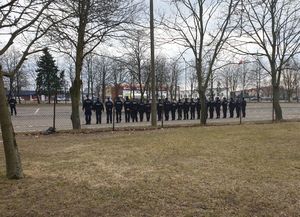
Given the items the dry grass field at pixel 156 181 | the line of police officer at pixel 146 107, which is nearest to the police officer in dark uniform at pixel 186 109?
the line of police officer at pixel 146 107

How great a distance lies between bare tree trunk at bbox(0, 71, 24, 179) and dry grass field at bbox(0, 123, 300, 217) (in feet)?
0.74

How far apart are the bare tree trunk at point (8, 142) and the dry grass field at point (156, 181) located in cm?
23

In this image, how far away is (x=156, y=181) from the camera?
316 inches

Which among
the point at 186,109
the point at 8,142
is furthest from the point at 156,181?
the point at 186,109

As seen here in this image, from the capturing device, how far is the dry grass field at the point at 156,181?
634cm

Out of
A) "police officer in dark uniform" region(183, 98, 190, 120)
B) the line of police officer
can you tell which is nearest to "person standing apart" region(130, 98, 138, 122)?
the line of police officer

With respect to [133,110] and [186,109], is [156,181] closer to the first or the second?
[133,110]

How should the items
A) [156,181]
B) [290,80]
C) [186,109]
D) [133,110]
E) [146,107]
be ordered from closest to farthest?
1. [156,181]
2. [133,110]
3. [146,107]
4. [186,109]
5. [290,80]

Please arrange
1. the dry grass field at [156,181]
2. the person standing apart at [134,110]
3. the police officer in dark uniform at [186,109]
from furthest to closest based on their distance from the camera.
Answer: the police officer in dark uniform at [186,109] < the person standing apart at [134,110] < the dry grass field at [156,181]

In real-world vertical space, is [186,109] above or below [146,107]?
below

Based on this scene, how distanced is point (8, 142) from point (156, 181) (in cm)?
268

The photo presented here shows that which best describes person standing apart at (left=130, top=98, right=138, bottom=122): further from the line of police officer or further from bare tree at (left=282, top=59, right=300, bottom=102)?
bare tree at (left=282, top=59, right=300, bottom=102)

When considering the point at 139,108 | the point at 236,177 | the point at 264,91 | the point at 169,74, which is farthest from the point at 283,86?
the point at 236,177

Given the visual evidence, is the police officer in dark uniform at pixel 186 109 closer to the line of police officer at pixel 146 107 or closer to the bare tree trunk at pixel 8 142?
the line of police officer at pixel 146 107
